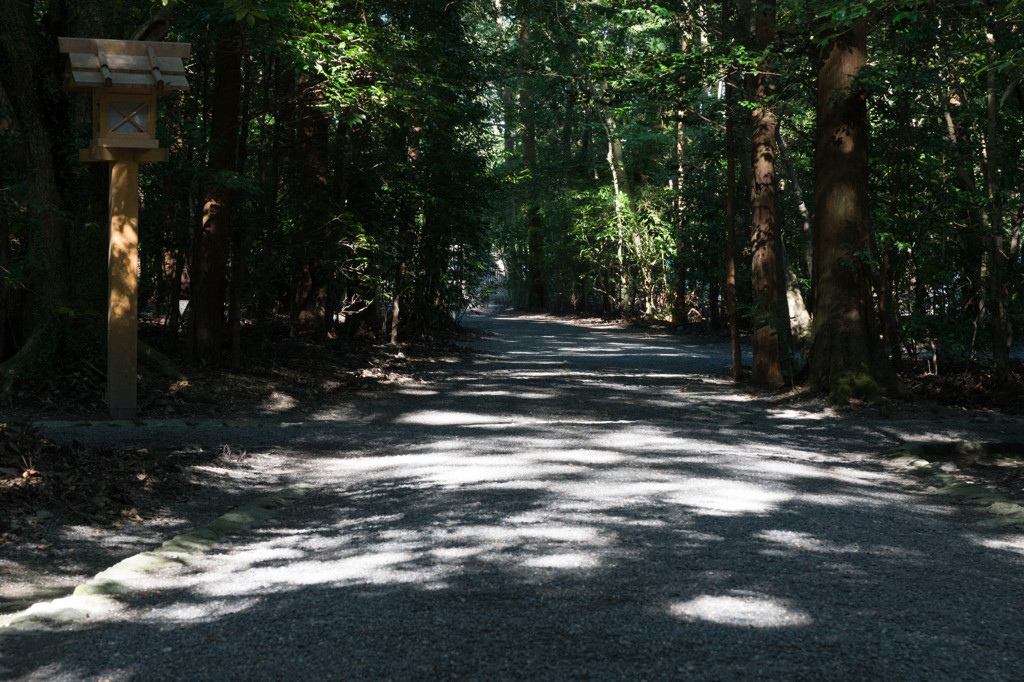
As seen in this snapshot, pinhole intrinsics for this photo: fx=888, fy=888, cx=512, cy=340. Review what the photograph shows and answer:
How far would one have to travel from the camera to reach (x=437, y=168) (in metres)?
16.5

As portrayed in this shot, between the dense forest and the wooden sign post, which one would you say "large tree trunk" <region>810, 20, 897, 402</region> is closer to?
the dense forest

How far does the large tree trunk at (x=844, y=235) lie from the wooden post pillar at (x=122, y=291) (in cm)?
833

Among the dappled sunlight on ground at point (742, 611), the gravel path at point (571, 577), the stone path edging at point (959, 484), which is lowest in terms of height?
the stone path edging at point (959, 484)

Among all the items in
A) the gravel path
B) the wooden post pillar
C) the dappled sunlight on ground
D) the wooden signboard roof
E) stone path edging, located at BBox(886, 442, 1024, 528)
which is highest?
the wooden signboard roof

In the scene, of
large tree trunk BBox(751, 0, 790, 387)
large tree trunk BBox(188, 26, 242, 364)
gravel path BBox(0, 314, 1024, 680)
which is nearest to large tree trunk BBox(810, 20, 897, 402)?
large tree trunk BBox(751, 0, 790, 387)

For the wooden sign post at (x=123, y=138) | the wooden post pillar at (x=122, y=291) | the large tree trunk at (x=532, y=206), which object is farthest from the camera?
the large tree trunk at (x=532, y=206)

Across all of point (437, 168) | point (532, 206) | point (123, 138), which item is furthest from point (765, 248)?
point (532, 206)

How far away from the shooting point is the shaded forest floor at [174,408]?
549 cm

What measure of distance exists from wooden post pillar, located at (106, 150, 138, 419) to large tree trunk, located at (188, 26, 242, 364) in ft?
9.28

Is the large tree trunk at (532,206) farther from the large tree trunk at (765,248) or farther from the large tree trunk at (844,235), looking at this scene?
the large tree trunk at (844,235)

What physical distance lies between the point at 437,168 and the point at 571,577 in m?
13.3

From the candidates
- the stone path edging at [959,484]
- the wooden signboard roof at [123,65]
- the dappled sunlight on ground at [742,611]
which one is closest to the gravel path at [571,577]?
the dappled sunlight on ground at [742,611]

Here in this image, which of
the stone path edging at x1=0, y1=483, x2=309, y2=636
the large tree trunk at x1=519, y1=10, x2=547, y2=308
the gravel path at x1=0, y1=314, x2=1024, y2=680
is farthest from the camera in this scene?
the large tree trunk at x1=519, y1=10, x2=547, y2=308

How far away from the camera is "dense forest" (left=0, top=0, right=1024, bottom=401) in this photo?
1031 centimetres
